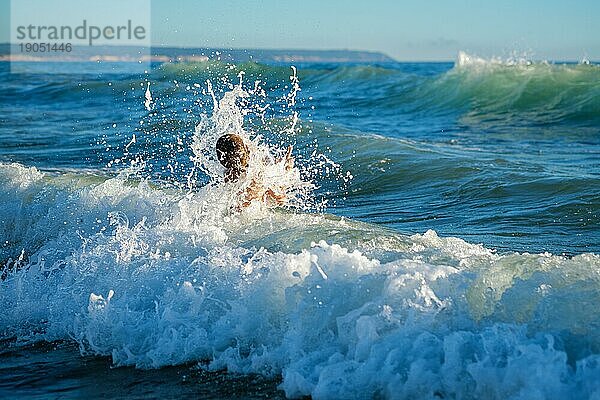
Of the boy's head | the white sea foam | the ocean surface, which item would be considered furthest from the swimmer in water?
the white sea foam

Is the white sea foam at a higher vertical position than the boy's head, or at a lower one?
lower

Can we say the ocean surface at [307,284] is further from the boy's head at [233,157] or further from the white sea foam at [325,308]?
the boy's head at [233,157]

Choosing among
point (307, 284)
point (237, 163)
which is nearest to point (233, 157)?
point (237, 163)

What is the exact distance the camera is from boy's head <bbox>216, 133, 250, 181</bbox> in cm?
723

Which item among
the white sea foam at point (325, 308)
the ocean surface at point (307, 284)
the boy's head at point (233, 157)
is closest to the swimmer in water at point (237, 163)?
the boy's head at point (233, 157)

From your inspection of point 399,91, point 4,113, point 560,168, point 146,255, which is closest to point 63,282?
point 146,255

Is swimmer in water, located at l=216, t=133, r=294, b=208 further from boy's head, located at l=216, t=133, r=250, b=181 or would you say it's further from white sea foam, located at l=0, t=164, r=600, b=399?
white sea foam, located at l=0, t=164, r=600, b=399

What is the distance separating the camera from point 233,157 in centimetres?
724

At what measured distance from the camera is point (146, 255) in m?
5.67

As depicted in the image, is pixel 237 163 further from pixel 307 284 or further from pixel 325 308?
pixel 325 308

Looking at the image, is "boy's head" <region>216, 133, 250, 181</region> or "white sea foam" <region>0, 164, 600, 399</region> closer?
"white sea foam" <region>0, 164, 600, 399</region>

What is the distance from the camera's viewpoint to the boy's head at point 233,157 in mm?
7234

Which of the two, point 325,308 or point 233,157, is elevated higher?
point 233,157

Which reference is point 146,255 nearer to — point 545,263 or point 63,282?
point 63,282
